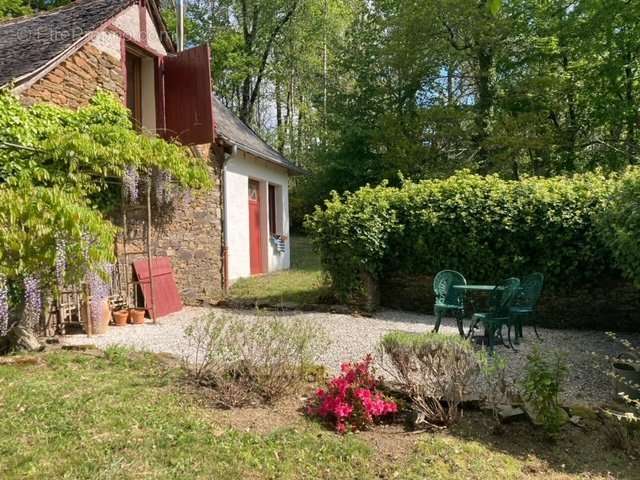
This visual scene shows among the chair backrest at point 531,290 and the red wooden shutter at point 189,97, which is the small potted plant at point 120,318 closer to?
the red wooden shutter at point 189,97

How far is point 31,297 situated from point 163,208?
382 centimetres

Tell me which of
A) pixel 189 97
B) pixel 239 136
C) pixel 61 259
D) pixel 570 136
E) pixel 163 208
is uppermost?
pixel 570 136

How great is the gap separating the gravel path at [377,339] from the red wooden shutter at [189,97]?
333 centimetres

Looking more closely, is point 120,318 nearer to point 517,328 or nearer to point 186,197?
point 186,197

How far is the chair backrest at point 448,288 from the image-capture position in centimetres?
631

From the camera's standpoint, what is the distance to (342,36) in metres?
23.3

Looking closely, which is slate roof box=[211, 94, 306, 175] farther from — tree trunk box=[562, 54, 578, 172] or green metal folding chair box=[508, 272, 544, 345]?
tree trunk box=[562, 54, 578, 172]

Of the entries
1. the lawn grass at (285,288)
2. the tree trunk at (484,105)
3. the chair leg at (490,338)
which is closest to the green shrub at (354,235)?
the lawn grass at (285,288)

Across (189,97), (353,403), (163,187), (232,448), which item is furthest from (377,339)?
(189,97)

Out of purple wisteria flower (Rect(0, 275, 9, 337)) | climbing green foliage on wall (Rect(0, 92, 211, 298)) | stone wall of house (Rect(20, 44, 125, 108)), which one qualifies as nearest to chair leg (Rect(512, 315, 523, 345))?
climbing green foliage on wall (Rect(0, 92, 211, 298))

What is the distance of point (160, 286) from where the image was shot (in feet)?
26.5

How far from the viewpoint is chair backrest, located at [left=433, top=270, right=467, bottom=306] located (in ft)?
20.7

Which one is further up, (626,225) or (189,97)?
(189,97)

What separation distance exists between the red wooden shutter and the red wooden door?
3572 millimetres
